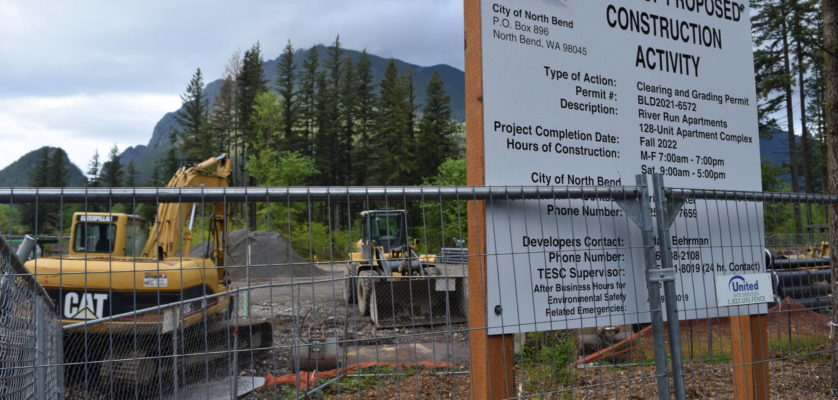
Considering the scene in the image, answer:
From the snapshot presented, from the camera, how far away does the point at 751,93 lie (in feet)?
13.1

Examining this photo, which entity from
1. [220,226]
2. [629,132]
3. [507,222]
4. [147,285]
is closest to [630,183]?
[629,132]

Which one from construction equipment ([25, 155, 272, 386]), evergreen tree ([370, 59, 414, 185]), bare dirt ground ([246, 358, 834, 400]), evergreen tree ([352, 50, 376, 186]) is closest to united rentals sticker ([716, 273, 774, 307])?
bare dirt ground ([246, 358, 834, 400])

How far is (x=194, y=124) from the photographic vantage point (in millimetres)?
65688

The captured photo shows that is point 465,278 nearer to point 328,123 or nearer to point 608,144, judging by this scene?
point 608,144

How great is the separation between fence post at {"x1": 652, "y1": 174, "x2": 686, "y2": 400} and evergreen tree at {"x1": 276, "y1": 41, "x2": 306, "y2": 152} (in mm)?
61243

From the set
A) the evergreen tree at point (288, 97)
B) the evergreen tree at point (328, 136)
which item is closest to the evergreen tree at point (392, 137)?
the evergreen tree at point (328, 136)

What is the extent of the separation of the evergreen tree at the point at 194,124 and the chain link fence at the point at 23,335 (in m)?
61.2

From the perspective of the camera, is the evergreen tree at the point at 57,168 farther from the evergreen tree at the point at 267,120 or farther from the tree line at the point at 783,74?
the tree line at the point at 783,74

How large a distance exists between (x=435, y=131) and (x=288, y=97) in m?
17.1

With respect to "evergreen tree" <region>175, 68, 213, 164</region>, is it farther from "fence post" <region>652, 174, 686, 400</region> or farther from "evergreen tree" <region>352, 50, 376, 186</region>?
"fence post" <region>652, 174, 686, 400</region>

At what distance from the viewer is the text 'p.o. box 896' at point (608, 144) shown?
290cm

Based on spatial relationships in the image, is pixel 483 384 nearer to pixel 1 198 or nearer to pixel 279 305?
pixel 279 305

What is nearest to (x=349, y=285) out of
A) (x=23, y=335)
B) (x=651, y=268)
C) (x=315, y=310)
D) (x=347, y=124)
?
(x=315, y=310)

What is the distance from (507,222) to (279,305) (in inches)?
43.8
